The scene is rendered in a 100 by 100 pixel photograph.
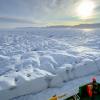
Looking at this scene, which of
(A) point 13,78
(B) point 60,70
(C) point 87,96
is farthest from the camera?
(B) point 60,70

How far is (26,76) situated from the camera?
771cm

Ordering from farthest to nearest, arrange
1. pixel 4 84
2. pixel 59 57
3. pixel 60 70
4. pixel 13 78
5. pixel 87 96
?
1. pixel 59 57
2. pixel 60 70
3. pixel 13 78
4. pixel 4 84
5. pixel 87 96

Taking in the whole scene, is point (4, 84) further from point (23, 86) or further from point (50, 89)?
point (50, 89)

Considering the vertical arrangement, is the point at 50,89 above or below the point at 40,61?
below

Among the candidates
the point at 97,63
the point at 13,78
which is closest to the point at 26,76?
the point at 13,78

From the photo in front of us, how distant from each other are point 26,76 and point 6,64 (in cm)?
252

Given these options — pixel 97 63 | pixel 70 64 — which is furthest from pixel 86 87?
pixel 97 63

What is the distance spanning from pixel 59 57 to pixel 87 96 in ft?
18.4

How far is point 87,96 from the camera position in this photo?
5078 millimetres

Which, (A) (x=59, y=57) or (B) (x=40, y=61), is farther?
(A) (x=59, y=57)

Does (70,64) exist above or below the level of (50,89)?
above

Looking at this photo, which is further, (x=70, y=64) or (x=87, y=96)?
(x=70, y=64)

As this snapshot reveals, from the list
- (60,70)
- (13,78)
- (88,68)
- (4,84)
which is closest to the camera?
(4,84)

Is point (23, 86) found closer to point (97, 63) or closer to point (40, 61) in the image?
point (40, 61)
